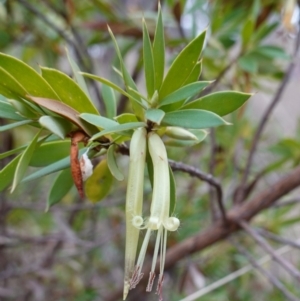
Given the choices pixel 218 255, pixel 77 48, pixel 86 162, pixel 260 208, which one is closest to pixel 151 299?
pixel 218 255

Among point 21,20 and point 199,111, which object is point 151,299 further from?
point 199,111

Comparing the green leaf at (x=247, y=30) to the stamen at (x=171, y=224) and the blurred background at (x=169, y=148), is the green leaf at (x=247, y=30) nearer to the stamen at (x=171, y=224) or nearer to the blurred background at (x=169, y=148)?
the blurred background at (x=169, y=148)

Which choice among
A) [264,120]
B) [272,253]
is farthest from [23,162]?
[264,120]

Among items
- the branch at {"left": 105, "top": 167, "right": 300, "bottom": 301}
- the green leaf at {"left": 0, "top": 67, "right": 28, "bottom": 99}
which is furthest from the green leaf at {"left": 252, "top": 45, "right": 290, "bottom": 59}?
the green leaf at {"left": 0, "top": 67, "right": 28, "bottom": 99}

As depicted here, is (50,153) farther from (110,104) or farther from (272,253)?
(272,253)

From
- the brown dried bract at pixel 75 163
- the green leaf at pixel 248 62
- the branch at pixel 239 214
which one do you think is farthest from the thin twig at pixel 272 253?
the brown dried bract at pixel 75 163

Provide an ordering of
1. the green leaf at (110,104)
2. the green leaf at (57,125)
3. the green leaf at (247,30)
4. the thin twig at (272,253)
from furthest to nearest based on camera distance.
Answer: the green leaf at (247,30)
the thin twig at (272,253)
the green leaf at (110,104)
the green leaf at (57,125)

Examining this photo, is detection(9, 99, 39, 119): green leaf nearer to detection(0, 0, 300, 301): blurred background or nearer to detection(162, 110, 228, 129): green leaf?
detection(162, 110, 228, 129): green leaf
